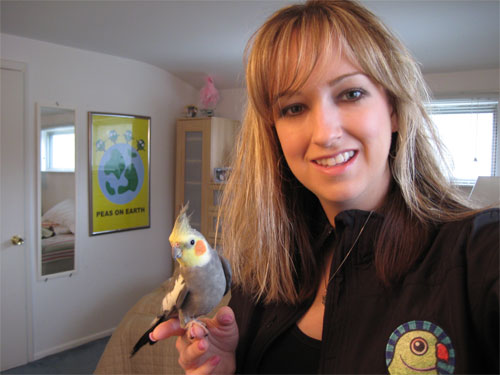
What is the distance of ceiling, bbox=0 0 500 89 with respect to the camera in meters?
2.26

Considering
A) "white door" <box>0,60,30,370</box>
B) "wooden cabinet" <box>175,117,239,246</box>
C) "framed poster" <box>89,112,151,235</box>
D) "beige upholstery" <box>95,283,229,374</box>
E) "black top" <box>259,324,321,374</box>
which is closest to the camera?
"black top" <box>259,324,321,374</box>

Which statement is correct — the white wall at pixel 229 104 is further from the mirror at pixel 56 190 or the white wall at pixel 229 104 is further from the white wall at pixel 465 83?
the mirror at pixel 56 190

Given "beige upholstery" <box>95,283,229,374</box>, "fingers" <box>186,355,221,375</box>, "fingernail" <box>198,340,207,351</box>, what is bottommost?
"beige upholstery" <box>95,283,229,374</box>

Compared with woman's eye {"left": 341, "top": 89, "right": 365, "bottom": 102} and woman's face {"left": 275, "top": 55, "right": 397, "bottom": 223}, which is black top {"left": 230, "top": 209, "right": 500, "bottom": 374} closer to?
woman's face {"left": 275, "top": 55, "right": 397, "bottom": 223}

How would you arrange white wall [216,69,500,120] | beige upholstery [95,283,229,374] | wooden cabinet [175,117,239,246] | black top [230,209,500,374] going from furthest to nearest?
1. wooden cabinet [175,117,239,246]
2. white wall [216,69,500,120]
3. beige upholstery [95,283,229,374]
4. black top [230,209,500,374]

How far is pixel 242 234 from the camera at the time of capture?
40.7 inches

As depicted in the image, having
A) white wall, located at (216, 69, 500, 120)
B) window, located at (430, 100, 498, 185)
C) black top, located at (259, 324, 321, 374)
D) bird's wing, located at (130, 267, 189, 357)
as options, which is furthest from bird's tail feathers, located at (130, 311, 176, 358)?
window, located at (430, 100, 498, 185)

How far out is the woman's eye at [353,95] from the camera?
28.7 inches

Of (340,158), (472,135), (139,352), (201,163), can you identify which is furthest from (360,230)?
(201,163)

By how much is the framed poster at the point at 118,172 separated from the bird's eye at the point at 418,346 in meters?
3.23

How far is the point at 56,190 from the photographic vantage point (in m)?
3.14

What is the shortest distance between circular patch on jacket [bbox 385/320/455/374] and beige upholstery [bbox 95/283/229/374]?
168cm

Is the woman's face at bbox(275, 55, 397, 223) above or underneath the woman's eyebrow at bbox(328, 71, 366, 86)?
underneath

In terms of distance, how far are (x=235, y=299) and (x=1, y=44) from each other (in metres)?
2.89
